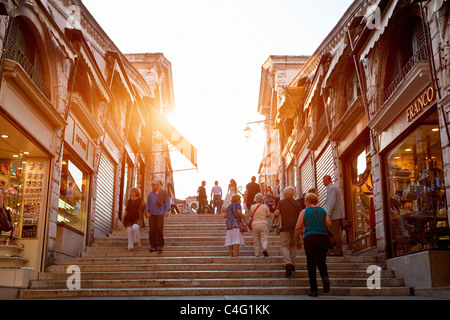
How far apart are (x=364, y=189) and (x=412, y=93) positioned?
4230 millimetres

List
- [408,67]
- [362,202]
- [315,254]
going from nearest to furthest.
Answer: [315,254] → [408,67] → [362,202]

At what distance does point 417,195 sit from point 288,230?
245 cm

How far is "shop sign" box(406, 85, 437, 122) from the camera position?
28.6 feet

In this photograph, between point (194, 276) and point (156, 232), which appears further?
point (156, 232)

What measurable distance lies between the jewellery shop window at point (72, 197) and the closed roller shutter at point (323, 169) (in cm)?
725

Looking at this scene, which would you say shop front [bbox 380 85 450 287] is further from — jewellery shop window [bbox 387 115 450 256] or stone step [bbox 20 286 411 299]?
stone step [bbox 20 286 411 299]

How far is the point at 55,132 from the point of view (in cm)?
1161

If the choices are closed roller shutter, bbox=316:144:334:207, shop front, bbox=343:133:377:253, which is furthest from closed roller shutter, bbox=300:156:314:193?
shop front, bbox=343:133:377:253

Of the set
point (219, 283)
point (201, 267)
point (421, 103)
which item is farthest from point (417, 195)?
point (201, 267)

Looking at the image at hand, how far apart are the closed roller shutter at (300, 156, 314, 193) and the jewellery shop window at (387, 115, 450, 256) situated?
8.89 m

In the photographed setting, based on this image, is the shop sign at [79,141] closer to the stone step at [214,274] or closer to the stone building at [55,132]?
the stone building at [55,132]
